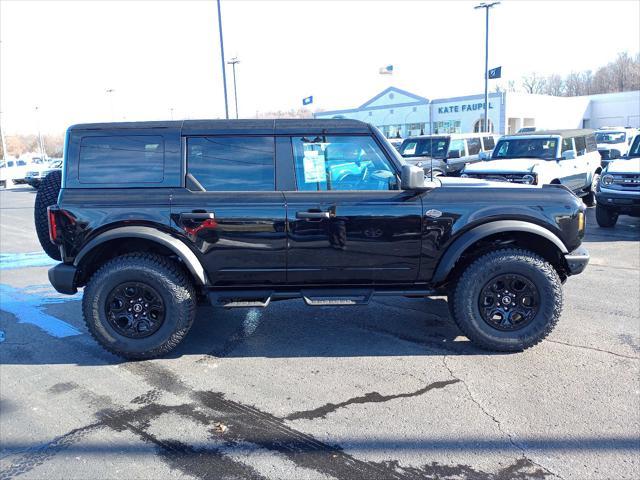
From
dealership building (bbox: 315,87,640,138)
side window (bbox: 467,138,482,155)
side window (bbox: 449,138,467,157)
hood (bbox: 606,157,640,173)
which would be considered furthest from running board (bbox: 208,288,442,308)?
dealership building (bbox: 315,87,640,138)

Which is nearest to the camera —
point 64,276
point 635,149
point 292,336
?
point 64,276

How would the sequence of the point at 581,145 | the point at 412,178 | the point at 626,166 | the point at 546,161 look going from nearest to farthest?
the point at 412,178, the point at 626,166, the point at 546,161, the point at 581,145

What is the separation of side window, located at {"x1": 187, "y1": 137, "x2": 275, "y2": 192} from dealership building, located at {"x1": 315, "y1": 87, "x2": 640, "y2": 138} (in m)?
38.1

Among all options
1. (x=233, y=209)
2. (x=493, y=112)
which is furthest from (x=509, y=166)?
(x=493, y=112)

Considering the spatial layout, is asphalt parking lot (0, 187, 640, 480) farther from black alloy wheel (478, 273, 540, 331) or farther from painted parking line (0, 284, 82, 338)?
black alloy wheel (478, 273, 540, 331)

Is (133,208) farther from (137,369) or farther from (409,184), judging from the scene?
(409,184)

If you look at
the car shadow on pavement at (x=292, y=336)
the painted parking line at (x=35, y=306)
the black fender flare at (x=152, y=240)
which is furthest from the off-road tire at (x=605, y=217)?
the painted parking line at (x=35, y=306)

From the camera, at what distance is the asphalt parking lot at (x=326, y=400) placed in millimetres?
2914

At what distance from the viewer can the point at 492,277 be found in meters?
4.28

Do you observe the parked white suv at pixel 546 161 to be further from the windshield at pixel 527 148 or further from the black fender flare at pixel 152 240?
the black fender flare at pixel 152 240

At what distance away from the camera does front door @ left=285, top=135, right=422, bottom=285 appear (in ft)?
13.8

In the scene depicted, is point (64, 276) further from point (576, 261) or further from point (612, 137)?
point (612, 137)

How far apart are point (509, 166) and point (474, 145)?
21.3 ft

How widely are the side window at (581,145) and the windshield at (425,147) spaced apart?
163 inches
